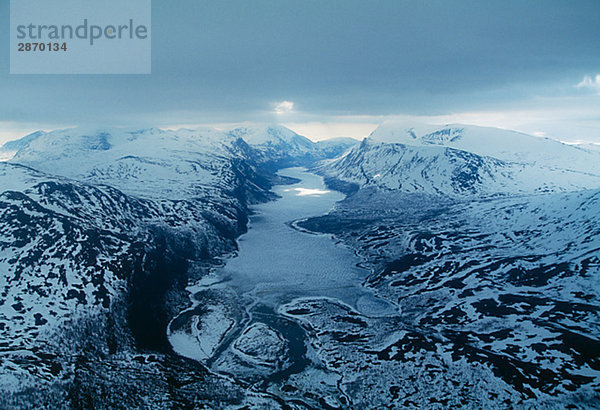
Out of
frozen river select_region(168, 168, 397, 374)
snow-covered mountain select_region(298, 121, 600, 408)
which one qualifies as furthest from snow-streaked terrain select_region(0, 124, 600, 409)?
frozen river select_region(168, 168, 397, 374)

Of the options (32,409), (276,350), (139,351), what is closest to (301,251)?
(276,350)

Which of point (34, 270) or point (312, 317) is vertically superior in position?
point (34, 270)

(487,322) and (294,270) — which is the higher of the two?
(487,322)

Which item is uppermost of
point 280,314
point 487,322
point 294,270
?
point 487,322

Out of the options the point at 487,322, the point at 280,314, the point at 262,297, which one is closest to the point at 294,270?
the point at 262,297

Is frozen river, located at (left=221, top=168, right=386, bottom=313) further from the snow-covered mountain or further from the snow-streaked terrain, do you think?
the snow-covered mountain

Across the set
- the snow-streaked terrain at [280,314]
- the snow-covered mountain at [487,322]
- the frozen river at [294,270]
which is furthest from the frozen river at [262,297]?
the snow-covered mountain at [487,322]

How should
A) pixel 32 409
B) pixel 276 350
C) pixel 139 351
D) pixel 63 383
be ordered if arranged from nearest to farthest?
pixel 32 409 < pixel 63 383 < pixel 139 351 < pixel 276 350

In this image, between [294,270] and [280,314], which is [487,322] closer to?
[280,314]

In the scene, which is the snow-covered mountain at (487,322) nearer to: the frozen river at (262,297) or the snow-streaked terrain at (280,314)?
the snow-streaked terrain at (280,314)

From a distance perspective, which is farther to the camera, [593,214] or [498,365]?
[593,214]

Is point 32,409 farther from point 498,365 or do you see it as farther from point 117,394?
point 498,365
